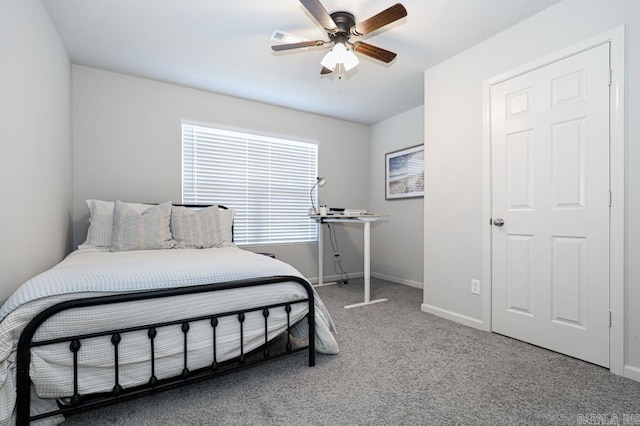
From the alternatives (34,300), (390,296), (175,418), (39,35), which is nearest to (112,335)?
(34,300)

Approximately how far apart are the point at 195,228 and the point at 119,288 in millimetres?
1425

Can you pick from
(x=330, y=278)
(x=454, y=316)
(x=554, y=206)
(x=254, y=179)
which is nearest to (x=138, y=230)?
(x=254, y=179)

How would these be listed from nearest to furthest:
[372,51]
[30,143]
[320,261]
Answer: [30,143] < [372,51] < [320,261]

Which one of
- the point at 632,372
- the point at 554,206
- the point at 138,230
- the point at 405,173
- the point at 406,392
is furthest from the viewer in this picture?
the point at 405,173

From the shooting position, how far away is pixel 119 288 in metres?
1.32

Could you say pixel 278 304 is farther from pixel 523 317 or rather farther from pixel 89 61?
pixel 89 61

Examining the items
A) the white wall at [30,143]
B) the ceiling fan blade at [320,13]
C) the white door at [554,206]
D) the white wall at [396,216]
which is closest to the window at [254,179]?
the white wall at [396,216]

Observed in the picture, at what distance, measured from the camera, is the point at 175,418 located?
136cm

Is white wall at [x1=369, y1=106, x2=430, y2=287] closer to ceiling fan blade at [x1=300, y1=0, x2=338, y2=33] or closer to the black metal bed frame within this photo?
ceiling fan blade at [x1=300, y1=0, x2=338, y2=33]

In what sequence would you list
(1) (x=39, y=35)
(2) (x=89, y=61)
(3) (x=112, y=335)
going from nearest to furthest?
(3) (x=112, y=335)
(1) (x=39, y=35)
(2) (x=89, y=61)

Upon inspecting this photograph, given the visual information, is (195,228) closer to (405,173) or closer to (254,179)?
(254,179)

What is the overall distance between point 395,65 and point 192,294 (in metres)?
2.67

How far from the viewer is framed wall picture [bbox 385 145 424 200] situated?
3.90m

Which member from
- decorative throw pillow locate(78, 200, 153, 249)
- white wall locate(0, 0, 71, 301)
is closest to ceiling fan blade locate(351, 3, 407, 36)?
white wall locate(0, 0, 71, 301)
